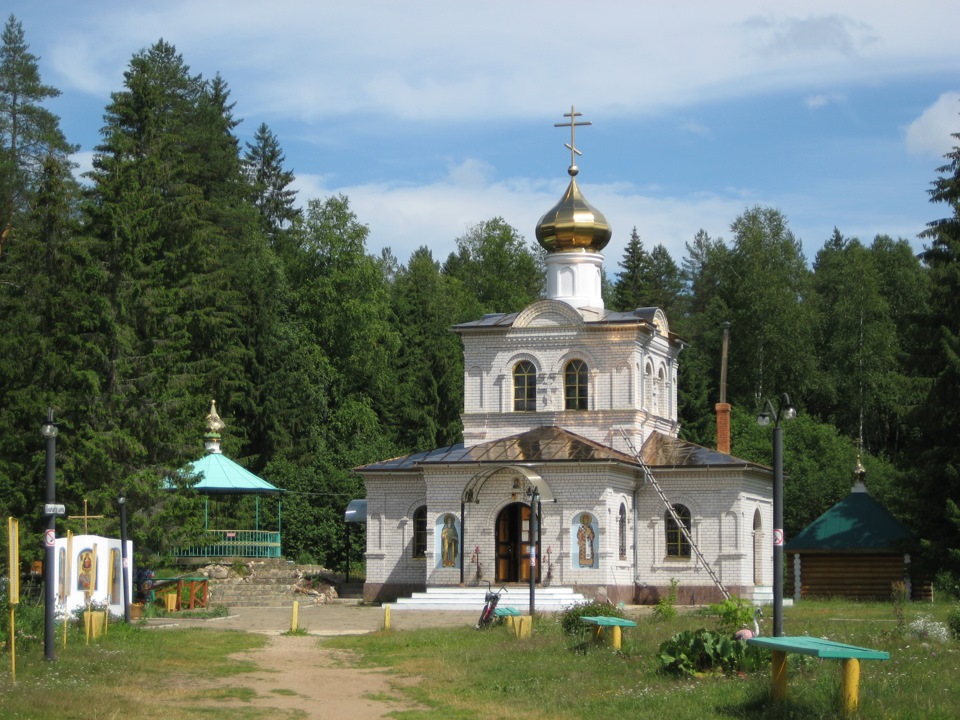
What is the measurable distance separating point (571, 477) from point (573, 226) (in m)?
7.23

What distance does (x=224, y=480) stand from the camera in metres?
35.7

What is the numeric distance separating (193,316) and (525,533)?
16017 millimetres

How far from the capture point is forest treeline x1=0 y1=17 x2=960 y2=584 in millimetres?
32844

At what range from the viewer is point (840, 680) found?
1415 centimetres

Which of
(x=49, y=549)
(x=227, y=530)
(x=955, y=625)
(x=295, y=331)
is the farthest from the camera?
(x=295, y=331)

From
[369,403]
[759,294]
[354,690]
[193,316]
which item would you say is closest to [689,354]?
[759,294]

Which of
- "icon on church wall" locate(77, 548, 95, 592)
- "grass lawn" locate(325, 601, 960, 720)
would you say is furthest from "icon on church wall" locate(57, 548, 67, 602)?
"grass lawn" locate(325, 601, 960, 720)

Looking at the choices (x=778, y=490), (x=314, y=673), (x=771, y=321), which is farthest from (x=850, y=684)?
(x=771, y=321)

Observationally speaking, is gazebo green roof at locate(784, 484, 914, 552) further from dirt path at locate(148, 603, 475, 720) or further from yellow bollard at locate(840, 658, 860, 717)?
yellow bollard at locate(840, 658, 860, 717)

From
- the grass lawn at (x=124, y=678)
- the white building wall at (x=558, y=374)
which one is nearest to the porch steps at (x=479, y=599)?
the white building wall at (x=558, y=374)

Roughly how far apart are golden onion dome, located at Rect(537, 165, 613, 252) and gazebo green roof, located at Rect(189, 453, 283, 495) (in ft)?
29.4

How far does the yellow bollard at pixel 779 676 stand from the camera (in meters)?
14.1

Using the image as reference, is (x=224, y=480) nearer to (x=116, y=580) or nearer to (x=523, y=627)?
(x=116, y=580)

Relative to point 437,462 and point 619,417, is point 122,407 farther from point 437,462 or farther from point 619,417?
point 619,417
